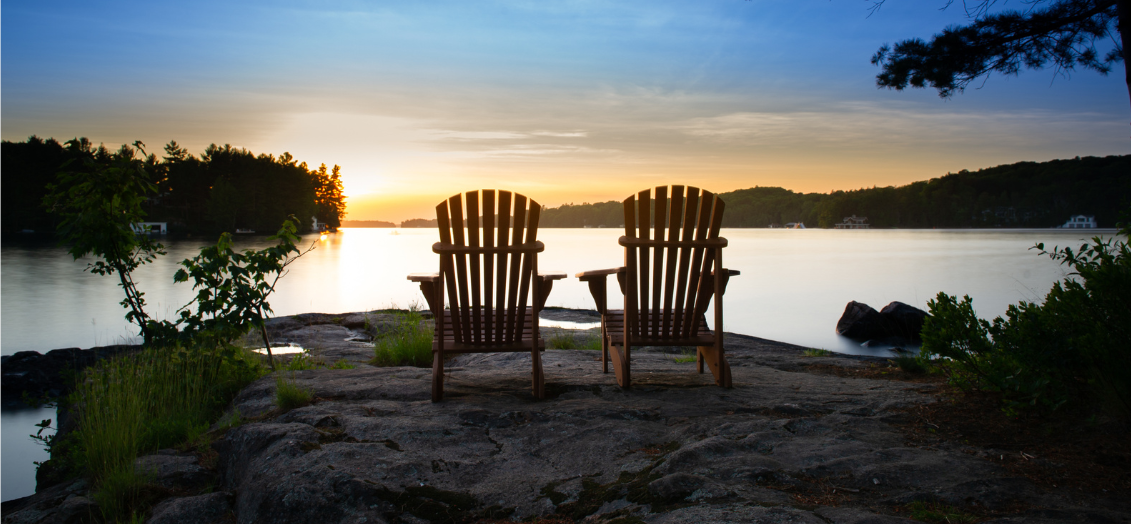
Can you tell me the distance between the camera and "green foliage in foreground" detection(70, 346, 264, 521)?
9.42 ft

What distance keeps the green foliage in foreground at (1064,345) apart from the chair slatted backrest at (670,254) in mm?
1507

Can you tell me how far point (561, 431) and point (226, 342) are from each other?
3137 mm

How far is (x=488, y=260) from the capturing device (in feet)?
13.4

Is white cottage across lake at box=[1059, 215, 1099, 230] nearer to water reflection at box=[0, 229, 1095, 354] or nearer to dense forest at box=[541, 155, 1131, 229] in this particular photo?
dense forest at box=[541, 155, 1131, 229]

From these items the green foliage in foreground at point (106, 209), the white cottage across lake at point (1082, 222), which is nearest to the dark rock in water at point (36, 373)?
the green foliage in foreground at point (106, 209)

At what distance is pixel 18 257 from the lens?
3144cm

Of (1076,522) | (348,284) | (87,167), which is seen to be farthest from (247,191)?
(1076,522)

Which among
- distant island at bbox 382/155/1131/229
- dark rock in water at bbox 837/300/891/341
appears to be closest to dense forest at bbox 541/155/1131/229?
distant island at bbox 382/155/1131/229

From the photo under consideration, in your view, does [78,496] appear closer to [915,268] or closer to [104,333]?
[104,333]

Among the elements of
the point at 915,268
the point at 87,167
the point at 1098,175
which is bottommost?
the point at 915,268

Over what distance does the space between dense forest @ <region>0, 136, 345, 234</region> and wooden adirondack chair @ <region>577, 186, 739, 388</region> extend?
5649cm

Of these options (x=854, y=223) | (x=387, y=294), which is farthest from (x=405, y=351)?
(x=854, y=223)

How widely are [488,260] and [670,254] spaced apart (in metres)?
1.31

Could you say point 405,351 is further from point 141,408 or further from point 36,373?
point 36,373
